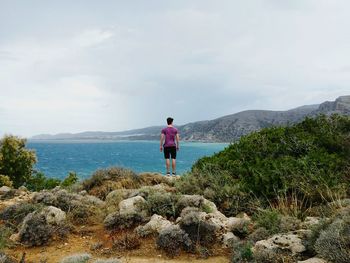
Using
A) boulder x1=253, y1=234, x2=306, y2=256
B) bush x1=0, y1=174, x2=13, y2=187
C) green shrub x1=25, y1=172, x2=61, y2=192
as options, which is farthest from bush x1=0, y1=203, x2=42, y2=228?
green shrub x1=25, y1=172, x2=61, y2=192

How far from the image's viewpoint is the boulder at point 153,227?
7.83 metres

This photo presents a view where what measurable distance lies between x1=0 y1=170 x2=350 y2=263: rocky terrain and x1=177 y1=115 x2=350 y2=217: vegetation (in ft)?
2.91

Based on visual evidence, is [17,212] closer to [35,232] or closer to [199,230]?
[35,232]

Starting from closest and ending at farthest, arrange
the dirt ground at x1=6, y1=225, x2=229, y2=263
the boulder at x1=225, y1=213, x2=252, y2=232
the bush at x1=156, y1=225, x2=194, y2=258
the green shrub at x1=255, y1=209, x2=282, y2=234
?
the dirt ground at x1=6, y1=225, x2=229, y2=263
the bush at x1=156, y1=225, x2=194, y2=258
the green shrub at x1=255, y1=209, x2=282, y2=234
the boulder at x1=225, y1=213, x2=252, y2=232

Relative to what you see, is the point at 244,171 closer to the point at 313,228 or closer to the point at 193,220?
the point at 193,220

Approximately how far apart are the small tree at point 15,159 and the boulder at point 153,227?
58.0 feet

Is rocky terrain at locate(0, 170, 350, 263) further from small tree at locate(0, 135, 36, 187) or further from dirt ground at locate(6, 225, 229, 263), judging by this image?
small tree at locate(0, 135, 36, 187)

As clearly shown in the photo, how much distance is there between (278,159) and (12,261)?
22.9 feet

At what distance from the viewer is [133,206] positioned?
872 centimetres

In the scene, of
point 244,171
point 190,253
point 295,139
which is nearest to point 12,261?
point 190,253

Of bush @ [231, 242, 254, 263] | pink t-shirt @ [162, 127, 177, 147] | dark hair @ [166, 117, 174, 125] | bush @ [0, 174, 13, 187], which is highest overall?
dark hair @ [166, 117, 174, 125]

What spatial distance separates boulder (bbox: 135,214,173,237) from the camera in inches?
308

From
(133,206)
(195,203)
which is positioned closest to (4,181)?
(133,206)

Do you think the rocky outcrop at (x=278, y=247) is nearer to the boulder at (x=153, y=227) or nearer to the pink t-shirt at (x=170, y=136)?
the boulder at (x=153, y=227)
